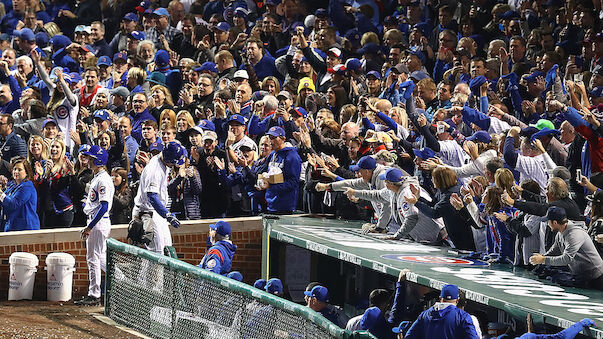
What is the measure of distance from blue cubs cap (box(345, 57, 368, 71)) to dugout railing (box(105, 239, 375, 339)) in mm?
4359

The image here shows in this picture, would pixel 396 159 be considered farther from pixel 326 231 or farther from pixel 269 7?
pixel 269 7

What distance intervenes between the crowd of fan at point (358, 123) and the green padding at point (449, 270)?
9.4 inches

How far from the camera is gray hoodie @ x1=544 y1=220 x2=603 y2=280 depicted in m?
10.2

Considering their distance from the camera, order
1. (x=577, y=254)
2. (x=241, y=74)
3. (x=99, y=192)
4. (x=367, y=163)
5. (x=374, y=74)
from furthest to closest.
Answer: (x=241, y=74)
(x=374, y=74)
(x=99, y=192)
(x=367, y=163)
(x=577, y=254)

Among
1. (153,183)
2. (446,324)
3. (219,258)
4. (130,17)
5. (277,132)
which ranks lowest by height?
(446,324)

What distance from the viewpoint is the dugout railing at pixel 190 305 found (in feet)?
31.0

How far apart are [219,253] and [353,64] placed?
452 cm

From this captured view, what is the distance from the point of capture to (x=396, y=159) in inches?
534

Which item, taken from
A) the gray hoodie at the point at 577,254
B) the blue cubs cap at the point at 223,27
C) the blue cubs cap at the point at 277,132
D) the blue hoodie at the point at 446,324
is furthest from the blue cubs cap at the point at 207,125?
the blue hoodie at the point at 446,324

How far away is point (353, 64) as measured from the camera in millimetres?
15719

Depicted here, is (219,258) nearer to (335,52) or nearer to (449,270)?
(449,270)

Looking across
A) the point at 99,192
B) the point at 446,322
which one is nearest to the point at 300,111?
the point at 99,192

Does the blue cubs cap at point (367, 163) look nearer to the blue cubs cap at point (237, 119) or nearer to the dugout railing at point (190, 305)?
the blue cubs cap at point (237, 119)

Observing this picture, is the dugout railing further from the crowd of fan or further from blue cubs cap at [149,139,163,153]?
the crowd of fan
